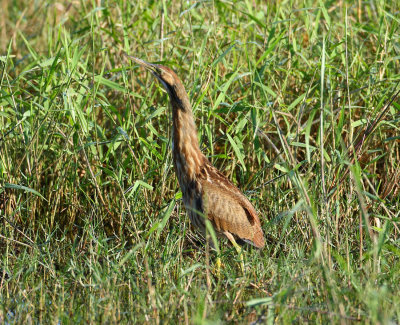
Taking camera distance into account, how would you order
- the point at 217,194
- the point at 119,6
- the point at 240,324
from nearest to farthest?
the point at 240,324
the point at 217,194
the point at 119,6

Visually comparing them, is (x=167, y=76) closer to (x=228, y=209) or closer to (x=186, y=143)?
(x=186, y=143)

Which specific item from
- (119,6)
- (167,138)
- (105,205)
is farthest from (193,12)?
(105,205)

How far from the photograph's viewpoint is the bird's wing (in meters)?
3.64

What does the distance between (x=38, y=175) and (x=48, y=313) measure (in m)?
1.18

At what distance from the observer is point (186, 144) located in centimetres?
369

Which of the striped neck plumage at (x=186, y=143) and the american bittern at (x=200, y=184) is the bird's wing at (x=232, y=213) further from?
the striped neck plumage at (x=186, y=143)

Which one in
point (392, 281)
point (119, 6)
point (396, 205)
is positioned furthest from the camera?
point (119, 6)

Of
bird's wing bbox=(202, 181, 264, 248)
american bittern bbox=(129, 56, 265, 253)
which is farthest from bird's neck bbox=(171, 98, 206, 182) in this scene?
bird's wing bbox=(202, 181, 264, 248)

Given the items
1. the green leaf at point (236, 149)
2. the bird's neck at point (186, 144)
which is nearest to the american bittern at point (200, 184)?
the bird's neck at point (186, 144)

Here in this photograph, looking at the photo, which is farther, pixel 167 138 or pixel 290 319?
pixel 167 138

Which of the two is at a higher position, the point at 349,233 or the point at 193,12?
the point at 193,12

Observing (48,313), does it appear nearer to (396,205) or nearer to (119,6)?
(396,205)

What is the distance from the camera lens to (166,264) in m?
3.41

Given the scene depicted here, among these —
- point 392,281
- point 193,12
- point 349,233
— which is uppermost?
point 193,12
